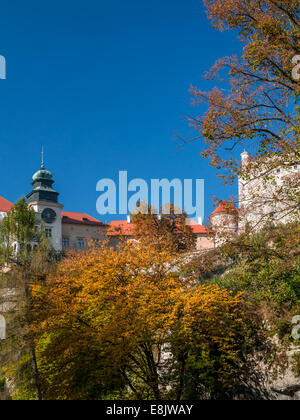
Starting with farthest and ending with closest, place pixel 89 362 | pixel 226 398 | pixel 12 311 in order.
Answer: pixel 12 311 < pixel 226 398 < pixel 89 362

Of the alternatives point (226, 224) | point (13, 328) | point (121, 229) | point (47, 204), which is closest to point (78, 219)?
point (47, 204)

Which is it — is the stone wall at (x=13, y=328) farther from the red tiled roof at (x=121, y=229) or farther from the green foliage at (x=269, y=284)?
the red tiled roof at (x=121, y=229)

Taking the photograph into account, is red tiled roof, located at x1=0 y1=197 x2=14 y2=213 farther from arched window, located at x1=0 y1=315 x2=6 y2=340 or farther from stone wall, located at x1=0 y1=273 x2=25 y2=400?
arched window, located at x1=0 y1=315 x2=6 y2=340

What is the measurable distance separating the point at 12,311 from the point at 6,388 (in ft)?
22.7

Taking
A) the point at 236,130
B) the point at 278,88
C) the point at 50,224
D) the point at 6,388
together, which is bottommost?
the point at 6,388

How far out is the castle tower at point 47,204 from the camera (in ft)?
175

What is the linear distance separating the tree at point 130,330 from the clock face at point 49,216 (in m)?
40.3

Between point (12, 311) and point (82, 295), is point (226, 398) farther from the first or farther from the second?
point (12, 311)

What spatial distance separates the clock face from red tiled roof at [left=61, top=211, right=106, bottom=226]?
2.45 meters

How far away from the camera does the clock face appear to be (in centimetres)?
5347

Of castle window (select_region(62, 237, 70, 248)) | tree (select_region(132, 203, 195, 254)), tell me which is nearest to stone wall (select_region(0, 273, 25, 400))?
tree (select_region(132, 203, 195, 254))

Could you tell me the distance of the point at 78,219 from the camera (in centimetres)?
5859

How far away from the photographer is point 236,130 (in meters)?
10.4
